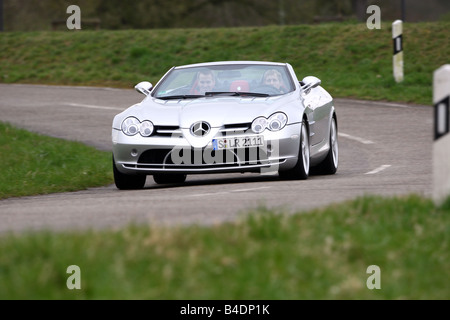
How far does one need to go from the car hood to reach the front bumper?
7.0 inches

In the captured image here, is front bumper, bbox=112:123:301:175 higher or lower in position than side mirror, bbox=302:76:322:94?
lower

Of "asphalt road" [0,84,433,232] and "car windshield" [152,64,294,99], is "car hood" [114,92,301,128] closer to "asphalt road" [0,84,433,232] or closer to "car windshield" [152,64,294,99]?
"car windshield" [152,64,294,99]

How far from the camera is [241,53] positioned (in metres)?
28.0

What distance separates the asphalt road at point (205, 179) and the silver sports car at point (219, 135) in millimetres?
226

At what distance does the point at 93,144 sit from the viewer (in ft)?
54.3

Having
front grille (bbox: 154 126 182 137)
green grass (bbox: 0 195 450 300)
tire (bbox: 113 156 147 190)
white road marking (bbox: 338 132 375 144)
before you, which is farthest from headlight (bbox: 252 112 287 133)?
white road marking (bbox: 338 132 375 144)

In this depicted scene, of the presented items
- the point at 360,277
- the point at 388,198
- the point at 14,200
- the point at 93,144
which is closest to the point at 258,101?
the point at 14,200

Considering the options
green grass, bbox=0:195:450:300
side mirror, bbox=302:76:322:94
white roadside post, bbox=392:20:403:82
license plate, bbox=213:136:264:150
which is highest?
white roadside post, bbox=392:20:403:82

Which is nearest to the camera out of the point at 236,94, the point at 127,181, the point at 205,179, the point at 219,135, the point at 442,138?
the point at 442,138

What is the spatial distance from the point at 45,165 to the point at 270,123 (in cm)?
373

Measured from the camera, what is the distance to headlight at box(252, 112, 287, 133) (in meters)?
11.0

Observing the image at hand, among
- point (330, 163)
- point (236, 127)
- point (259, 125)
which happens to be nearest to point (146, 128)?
point (236, 127)

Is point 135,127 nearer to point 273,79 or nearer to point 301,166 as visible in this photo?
point 301,166
